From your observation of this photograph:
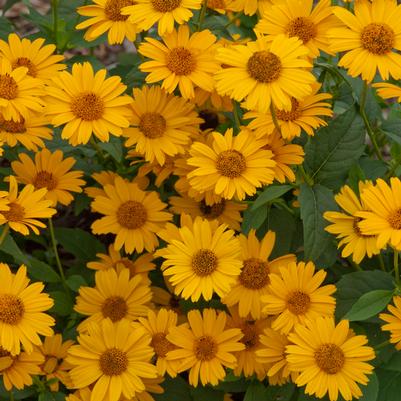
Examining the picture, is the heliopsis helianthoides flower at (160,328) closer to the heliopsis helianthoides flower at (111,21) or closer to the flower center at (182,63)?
the flower center at (182,63)

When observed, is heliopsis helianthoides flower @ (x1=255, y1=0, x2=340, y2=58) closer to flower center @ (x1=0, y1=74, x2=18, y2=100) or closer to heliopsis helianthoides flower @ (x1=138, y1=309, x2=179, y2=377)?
flower center @ (x1=0, y1=74, x2=18, y2=100)

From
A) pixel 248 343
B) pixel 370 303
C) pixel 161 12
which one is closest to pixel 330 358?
pixel 370 303

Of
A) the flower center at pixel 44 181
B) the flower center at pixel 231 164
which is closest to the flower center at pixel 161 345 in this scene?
the flower center at pixel 231 164

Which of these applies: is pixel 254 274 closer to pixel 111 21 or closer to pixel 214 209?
pixel 214 209

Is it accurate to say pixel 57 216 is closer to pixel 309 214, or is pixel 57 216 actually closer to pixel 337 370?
pixel 309 214

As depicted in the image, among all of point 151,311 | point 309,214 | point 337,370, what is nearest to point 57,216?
point 151,311
